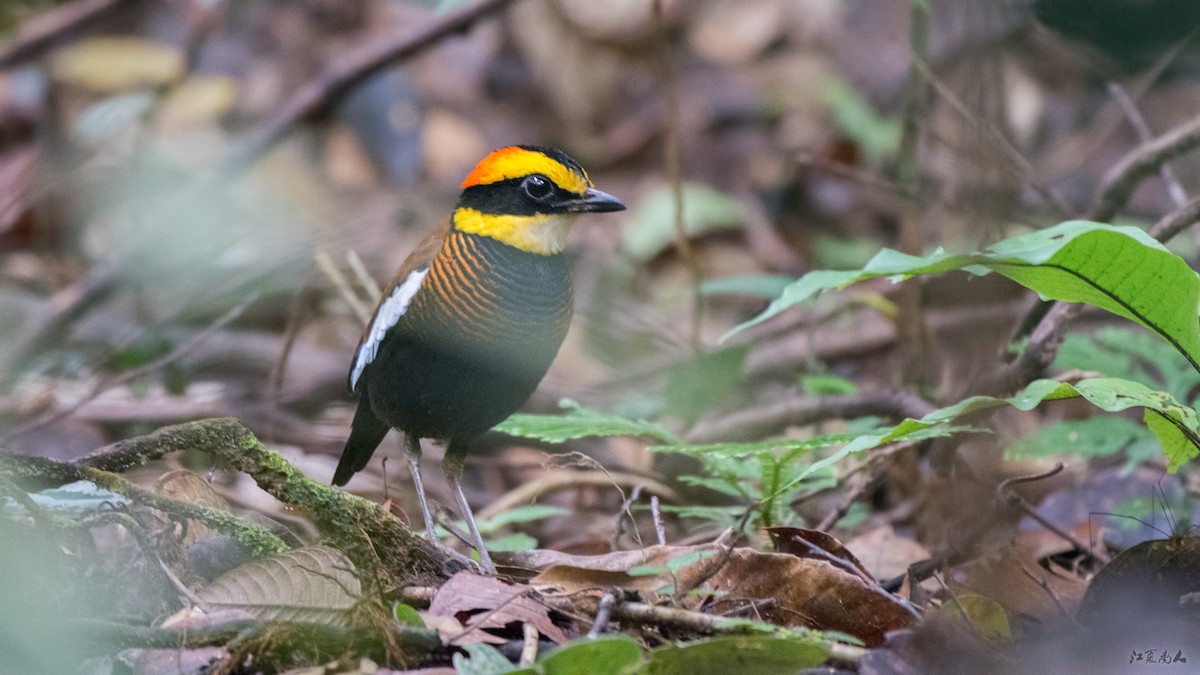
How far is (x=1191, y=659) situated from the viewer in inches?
102

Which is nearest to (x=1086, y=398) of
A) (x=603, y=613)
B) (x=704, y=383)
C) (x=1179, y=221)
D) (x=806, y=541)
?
(x=806, y=541)

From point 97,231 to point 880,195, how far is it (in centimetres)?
553

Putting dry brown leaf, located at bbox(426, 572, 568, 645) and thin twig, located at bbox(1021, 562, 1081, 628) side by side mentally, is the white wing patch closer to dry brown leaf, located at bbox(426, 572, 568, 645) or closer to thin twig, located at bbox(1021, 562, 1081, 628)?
dry brown leaf, located at bbox(426, 572, 568, 645)

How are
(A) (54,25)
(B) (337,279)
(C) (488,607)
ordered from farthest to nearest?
(A) (54,25) → (B) (337,279) → (C) (488,607)

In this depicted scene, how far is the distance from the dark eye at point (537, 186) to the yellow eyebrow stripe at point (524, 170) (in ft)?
0.06

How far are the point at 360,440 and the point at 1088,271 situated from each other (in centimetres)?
268

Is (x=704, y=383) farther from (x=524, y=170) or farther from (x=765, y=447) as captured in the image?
(x=765, y=447)

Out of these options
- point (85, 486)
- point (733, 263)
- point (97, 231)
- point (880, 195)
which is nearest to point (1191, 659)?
point (85, 486)

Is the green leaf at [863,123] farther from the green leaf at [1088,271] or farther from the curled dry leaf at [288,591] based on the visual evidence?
the curled dry leaf at [288,591]

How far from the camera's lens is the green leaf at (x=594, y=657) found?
2229 mm

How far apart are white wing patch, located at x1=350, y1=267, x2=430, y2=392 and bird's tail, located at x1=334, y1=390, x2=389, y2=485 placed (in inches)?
5.7

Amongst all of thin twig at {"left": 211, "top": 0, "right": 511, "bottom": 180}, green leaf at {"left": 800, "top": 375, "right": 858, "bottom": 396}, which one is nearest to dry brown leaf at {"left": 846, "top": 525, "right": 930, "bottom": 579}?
green leaf at {"left": 800, "top": 375, "right": 858, "bottom": 396}

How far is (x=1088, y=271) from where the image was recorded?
2764mm

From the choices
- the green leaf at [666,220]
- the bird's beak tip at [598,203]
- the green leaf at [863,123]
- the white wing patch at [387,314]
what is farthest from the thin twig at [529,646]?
the green leaf at [863,123]
